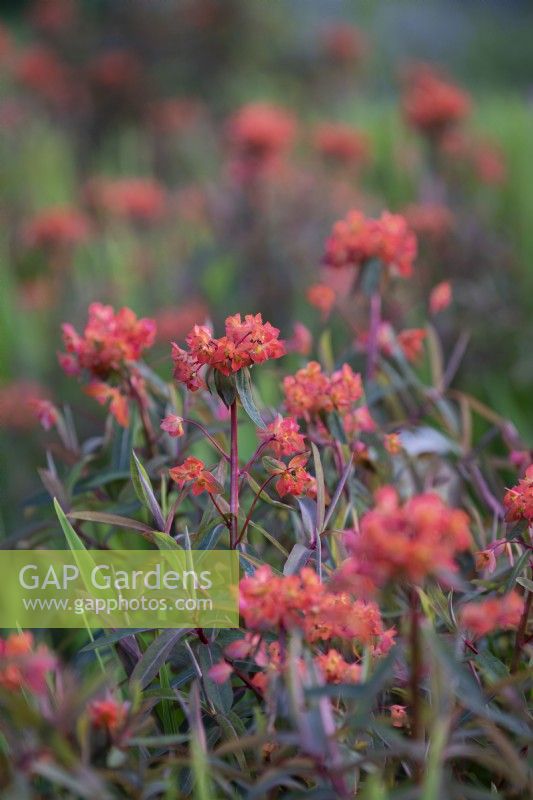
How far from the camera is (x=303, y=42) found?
414 centimetres

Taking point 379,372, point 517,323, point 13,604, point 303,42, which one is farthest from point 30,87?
point 13,604

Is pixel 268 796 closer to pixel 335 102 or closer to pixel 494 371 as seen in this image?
pixel 494 371

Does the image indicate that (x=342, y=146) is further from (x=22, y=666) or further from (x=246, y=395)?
(x=22, y=666)

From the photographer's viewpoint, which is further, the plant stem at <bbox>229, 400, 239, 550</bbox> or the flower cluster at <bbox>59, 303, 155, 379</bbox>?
the flower cluster at <bbox>59, 303, 155, 379</bbox>

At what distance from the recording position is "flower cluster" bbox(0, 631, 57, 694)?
0.47 m

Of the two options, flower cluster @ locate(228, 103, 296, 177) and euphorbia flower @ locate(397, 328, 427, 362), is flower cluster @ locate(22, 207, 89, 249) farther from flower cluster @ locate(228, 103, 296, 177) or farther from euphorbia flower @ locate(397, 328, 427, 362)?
euphorbia flower @ locate(397, 328, 427, 362)

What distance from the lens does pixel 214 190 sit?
2232 mm

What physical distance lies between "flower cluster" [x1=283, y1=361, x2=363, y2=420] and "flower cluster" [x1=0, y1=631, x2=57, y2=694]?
0.29 m

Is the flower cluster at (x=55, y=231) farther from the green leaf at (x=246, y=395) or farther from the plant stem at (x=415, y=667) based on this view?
the plant stem at (x=415, y=667)

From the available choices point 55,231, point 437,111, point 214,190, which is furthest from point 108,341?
point 214,190

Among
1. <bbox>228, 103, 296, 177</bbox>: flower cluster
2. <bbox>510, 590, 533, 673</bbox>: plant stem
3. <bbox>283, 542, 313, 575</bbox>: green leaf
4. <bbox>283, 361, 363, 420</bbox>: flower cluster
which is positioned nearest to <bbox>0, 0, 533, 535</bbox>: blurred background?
<bbox>228, 103, 296, 177</bbox>: flower cluster

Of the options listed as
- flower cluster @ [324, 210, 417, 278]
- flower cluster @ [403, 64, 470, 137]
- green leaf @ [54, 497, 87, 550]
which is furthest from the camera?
flower cluster @ [403, 64, 470, 137]

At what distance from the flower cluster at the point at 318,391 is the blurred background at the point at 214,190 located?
6.4 inches

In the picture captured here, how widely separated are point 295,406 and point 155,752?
0.28 metres
